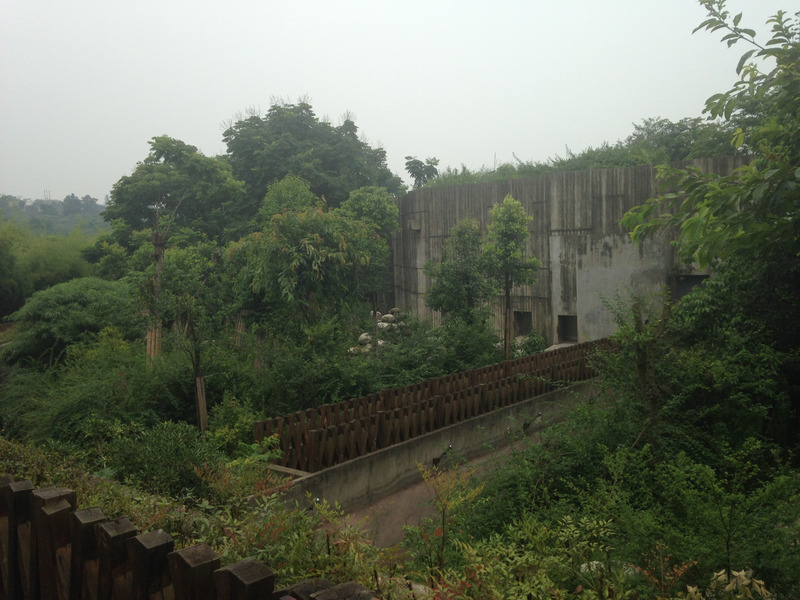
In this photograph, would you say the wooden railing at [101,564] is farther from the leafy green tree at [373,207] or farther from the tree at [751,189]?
the leafy green tree at [373,207]

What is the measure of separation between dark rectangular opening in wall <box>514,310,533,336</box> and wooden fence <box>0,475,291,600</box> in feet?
57.0

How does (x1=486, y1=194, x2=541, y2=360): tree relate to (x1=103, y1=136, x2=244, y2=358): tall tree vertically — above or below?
below

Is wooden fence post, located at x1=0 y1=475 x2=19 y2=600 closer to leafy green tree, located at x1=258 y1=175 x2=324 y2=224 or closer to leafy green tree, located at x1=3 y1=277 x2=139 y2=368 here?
leafy green tree, located at x1=3 y1=277 x2=139 y2=368

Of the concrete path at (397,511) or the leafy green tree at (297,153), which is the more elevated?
the leafy green tree at (297,153)

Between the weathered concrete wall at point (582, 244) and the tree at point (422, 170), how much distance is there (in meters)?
13.1

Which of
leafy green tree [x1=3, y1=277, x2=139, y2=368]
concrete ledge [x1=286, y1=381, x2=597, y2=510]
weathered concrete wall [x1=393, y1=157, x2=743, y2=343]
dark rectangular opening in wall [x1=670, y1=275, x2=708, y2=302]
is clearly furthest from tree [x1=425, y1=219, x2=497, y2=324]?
leafy green tree [x1=3, y1=277, x2=139, y2=368]

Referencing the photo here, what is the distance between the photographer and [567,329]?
18.3m

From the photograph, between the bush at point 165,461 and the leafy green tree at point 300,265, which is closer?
the bush at point 165,461

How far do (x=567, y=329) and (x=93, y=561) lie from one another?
1714cm

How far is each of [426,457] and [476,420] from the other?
42.7 inches

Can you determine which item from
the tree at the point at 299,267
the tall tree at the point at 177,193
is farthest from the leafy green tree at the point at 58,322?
the tall tree at the point at 177,193

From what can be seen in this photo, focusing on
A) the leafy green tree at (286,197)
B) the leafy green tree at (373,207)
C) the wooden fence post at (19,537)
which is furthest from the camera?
the leafy green tree at (373,207)

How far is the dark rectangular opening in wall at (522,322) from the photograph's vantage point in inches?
761

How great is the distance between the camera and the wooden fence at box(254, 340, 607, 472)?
20.6 ft
